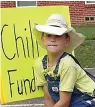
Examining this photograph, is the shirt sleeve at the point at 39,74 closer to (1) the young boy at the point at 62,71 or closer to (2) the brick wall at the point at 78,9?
(1) the young boy at the point at 62,71

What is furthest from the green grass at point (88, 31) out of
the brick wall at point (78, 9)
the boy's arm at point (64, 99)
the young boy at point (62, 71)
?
the boy's arm at point (64, 99)

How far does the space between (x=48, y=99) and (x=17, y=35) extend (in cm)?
69

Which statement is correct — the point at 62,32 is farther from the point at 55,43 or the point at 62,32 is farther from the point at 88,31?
the point at 88,31

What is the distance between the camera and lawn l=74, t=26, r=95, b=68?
8651 millimetres

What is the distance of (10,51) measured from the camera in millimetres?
3812

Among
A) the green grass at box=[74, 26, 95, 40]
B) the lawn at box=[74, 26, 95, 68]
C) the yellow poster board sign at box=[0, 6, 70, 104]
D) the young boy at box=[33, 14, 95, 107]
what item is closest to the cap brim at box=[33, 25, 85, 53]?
the young boy at box=[33, 14, 95, 107]

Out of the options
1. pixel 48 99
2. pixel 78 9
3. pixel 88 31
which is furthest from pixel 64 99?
pixel 78 9

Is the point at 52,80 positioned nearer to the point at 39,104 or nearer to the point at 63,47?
the point at 63,47

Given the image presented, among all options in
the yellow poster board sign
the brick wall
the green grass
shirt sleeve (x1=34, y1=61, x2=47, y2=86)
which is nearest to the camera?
shirt sleeve (x1=34, y1=61, x2=47, y2=86)

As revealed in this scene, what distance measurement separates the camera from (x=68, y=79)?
3.25 metres

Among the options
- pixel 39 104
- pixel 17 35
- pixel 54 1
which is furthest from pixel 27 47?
pixel 54 1

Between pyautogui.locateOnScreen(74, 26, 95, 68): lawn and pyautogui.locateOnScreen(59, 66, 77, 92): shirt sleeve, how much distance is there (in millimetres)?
5060

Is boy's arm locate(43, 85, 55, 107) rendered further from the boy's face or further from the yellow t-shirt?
the boy's face

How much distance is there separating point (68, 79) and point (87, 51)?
22.0 ft
